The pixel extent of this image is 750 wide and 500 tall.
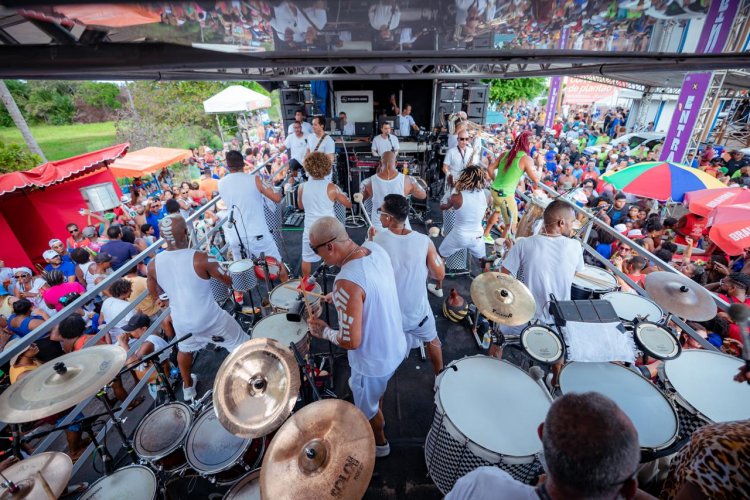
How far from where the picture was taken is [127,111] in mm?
23344

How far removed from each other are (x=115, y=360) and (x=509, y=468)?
288 centimetres

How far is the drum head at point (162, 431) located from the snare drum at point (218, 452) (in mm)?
96

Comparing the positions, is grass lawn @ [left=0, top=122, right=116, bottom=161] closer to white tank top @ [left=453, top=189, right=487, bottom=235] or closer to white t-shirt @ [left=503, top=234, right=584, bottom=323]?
white tank top @ [left=453, top=189, right=487, bottom=235]

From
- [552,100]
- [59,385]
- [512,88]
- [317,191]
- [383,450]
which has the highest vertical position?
[512,88]

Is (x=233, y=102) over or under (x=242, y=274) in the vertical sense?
over

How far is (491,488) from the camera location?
4.64 feet

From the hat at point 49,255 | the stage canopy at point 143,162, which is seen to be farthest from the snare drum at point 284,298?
the stage canopy at point 143,162

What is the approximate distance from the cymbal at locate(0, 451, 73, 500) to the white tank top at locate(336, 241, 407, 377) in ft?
6.53

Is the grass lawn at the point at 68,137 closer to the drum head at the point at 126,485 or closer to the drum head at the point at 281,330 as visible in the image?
the drum head at the point at 281,330

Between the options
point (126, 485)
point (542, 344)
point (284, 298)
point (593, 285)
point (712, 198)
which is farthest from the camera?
point (712, 198)

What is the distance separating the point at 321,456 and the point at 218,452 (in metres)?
1.19

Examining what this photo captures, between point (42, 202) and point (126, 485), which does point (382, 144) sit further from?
point (42, 202)

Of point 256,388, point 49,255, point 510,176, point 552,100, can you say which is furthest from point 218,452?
point 552,100

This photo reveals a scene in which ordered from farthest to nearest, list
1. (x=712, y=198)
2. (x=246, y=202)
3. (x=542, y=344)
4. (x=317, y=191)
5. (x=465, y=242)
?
1. (x=712, y=198)
2. (x=465, y=242)
3. (x=246, y=202)
4. (x=317, y=191)
5. (x=542, y=344)
